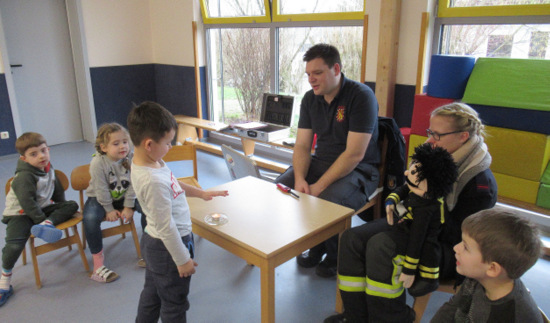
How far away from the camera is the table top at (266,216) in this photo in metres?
1.52

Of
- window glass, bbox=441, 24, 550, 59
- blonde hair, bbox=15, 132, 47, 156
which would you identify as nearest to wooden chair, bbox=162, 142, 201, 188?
blonde hair, bbox=15, 132, 47, 156

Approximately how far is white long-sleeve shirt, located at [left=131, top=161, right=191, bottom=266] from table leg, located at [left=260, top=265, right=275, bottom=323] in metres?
0.30

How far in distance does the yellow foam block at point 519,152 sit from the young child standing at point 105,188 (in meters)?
2.24

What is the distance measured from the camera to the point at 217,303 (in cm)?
209

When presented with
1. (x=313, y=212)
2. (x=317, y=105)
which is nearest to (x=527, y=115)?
(x=317, y=105)

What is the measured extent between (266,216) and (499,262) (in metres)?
0.90

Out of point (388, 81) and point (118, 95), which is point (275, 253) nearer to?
point (388, 81)

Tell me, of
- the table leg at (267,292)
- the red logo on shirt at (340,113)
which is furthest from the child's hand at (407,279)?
the red logo on shirt at (340,113)

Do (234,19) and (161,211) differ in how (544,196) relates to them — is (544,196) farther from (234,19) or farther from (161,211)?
(234,19)

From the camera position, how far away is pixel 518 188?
7.98ft

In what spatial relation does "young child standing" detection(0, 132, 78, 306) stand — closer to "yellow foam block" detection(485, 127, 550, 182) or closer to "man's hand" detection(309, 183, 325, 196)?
"man's hand" detection(309, 183, 325, 196)

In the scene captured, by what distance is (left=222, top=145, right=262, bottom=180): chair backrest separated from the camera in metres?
2.51

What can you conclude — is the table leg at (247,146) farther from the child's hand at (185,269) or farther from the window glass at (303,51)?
the child's hand at (185,269)

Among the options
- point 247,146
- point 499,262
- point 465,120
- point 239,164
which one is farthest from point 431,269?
point 247,146
